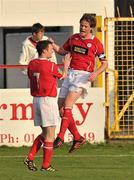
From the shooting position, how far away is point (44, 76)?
12.4 m

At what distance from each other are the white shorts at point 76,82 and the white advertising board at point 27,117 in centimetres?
315

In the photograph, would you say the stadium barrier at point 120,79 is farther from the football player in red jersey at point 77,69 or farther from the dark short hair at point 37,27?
the football player in red jersey at point 77,69

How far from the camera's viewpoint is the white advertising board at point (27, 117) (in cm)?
1725

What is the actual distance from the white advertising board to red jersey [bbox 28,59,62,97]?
4.70 m

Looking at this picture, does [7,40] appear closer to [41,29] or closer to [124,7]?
[124,7]

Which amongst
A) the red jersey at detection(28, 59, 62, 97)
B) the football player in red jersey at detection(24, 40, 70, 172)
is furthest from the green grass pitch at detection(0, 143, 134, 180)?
the red jersey at detection(28, 59, 62, 97)

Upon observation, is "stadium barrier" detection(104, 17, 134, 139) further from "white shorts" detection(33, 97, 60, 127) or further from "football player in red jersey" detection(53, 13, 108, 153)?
A: "white shorts" detection(33, 97, 60, 127)

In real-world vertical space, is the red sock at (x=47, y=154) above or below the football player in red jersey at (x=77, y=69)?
below

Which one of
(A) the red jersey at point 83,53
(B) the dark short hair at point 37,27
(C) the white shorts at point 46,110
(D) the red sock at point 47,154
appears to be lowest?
(D) the red sock at point 47,154

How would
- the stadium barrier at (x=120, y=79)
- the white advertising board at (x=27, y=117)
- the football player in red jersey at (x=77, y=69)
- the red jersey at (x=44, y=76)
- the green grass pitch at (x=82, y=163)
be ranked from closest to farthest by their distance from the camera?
the green grass pitch at (x=82, y=163) < the red jersey at (x=44, y=76) < the football player in red jersey at (x=77, y=69) < the white advertising board at (x=27, y=117) < the stadium barrier at (x=120, y=79)

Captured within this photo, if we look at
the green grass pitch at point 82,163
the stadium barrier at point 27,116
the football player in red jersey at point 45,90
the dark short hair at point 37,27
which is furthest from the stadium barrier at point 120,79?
the football player in red jersey at point 45,90

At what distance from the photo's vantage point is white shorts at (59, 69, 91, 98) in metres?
14.0

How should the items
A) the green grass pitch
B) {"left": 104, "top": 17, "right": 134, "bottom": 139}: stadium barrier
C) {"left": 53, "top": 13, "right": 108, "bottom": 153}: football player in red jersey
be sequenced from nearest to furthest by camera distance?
the green grass pitch → {"left": 53, "top": 13, "right": 108, "bottom": 153}: football player in red jersey → {"left": 104, "top": 17, "right": 134, "bottom": 139}: stadium barrier

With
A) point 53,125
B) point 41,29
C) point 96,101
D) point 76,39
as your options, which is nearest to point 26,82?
point 96,101
